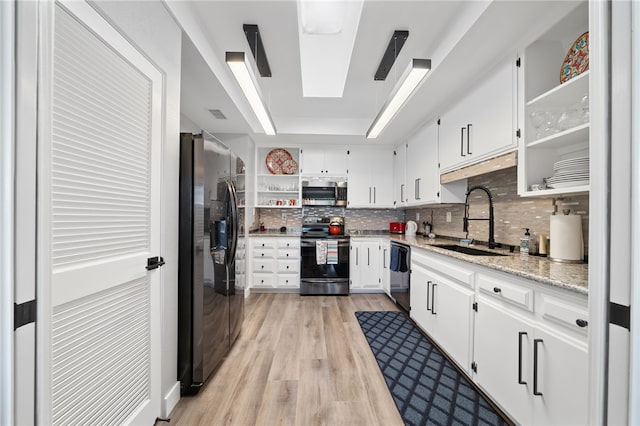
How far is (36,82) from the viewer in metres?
0.69

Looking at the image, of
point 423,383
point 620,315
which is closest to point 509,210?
point 423,383

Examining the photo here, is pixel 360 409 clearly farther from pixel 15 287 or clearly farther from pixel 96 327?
pixel 15 287

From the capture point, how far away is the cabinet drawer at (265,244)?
3.87 m

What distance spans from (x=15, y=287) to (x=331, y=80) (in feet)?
9.56

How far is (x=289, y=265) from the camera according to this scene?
3.89 meters

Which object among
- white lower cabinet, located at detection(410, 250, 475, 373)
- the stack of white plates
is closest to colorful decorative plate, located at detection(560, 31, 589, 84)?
the stack of white plates

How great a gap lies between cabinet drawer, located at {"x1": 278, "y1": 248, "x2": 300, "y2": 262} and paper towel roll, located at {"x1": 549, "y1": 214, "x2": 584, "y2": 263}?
298 centimetres

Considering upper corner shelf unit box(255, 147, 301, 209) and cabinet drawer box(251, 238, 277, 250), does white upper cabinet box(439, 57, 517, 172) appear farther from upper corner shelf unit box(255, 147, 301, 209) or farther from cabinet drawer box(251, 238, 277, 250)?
cabinet drawer box(251, 238, 277, 250)

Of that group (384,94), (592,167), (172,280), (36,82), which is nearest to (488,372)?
(592,167)

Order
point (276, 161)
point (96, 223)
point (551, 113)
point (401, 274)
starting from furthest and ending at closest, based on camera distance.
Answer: point (276, 161) → point (401, 274) → point (551, 113) → point (96, 223)

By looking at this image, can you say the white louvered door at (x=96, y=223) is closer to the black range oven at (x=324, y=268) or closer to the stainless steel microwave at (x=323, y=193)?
the black range oven at (x=324, y=268)

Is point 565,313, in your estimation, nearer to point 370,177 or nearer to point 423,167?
point 423,167

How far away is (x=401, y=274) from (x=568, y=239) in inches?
70.4

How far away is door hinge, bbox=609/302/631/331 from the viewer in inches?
24.5
